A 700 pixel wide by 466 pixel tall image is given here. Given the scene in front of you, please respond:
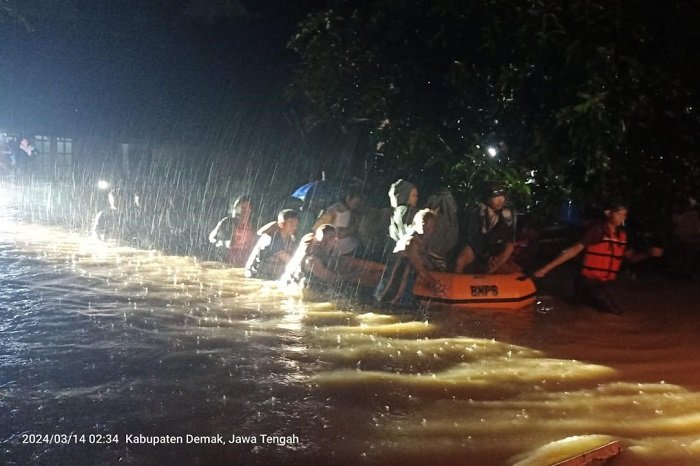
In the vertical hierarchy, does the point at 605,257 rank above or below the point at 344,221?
below

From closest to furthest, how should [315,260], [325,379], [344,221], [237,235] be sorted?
[325,379], [315,260], [344,221], [237,235]

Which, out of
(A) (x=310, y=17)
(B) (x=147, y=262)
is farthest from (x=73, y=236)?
(A) (x=310, y=17)

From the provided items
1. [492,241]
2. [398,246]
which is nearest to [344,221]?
[398,246]

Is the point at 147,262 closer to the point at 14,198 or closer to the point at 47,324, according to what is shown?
the point at 47,324

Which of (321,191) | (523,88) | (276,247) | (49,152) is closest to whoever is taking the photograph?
(523,88)

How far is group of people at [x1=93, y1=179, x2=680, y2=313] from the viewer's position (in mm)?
9742

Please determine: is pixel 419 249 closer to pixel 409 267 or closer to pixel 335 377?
pixel 409 267

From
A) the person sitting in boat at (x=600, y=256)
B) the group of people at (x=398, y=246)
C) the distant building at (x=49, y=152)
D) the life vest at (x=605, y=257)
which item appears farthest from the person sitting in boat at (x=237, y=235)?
the distant building at (x=49, y=152)

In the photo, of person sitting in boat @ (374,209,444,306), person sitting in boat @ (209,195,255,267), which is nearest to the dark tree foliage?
person sitting in boat @ (374,209,444,306)

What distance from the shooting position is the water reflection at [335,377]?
5309 mm

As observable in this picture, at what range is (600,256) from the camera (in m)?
9.77

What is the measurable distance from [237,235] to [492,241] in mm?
4718

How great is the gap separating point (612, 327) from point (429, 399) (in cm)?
412

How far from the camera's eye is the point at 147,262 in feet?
43.4
